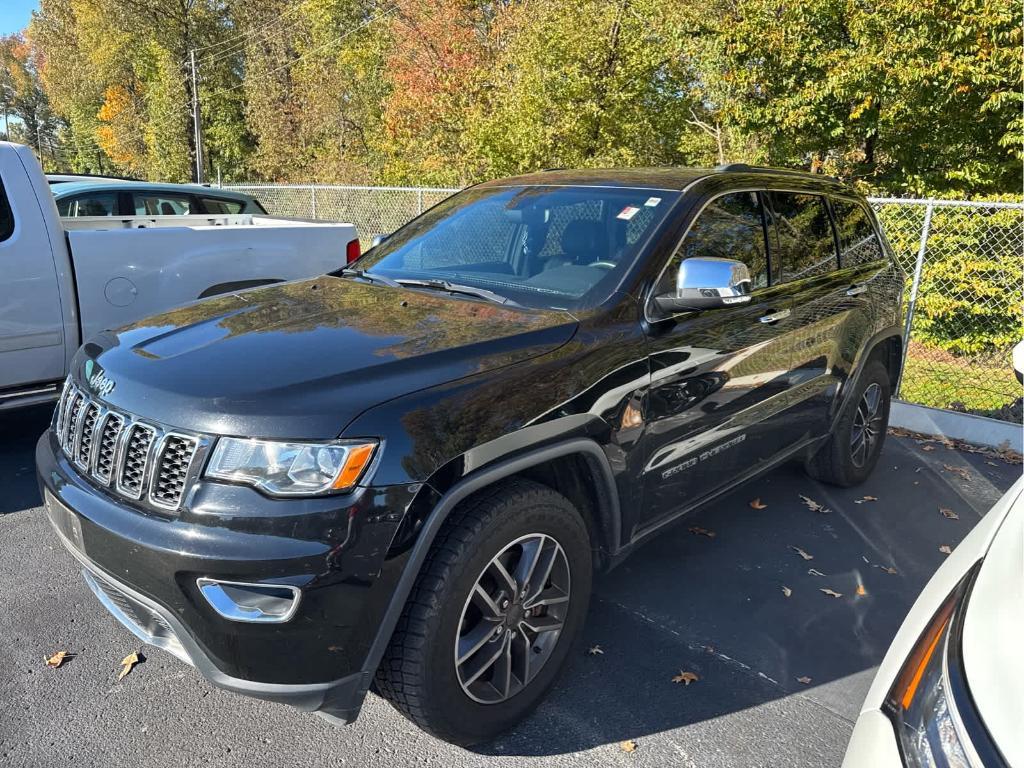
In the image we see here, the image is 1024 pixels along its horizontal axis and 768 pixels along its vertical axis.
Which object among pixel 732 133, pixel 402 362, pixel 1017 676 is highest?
pixel 732 133

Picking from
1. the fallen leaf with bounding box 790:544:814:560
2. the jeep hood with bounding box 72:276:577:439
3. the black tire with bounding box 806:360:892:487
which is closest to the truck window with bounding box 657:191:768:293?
the jeep hood with bounding box 72:276:577:439

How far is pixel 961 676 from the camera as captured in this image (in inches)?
53.3

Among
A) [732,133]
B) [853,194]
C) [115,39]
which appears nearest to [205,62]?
[115,39]

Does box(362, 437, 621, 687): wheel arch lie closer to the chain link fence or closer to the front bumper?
the front bumper

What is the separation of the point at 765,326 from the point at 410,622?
219 cm

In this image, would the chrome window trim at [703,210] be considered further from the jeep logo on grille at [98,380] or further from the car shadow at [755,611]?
the jeep logo on grille at [98,380]

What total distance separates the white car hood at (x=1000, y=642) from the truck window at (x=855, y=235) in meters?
3.17

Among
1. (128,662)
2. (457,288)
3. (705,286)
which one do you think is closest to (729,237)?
(705,286)

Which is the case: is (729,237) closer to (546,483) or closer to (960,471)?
(546,483)

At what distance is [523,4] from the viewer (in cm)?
2041

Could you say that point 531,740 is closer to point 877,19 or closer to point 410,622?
point 410,622

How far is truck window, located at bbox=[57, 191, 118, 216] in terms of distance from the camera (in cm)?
838

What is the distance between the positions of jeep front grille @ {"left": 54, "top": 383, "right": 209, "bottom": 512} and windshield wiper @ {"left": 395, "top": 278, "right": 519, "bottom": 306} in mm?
1332

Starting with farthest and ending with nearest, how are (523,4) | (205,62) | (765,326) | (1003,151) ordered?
(205,62) < (523,4) < (1003,151) < (765,326)
